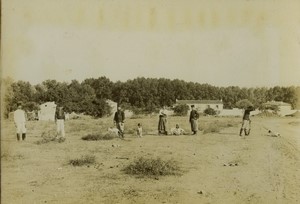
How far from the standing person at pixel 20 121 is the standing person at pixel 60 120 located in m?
0.18

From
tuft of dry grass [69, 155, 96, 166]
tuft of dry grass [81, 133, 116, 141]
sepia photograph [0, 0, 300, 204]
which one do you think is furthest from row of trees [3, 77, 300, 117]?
tuft of dry grass [69, 155, 96, 166]

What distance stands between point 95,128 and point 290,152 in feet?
3.75

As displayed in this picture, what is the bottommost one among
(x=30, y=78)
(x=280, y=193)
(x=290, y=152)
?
(x=280, y=193)

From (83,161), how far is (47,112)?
344mm

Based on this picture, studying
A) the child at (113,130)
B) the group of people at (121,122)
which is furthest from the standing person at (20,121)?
the child at (113,130)

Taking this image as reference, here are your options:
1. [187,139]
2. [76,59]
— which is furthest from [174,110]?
[76,59]

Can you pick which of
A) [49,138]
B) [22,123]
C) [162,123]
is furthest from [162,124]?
[22,123]

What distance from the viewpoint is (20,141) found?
2678mm

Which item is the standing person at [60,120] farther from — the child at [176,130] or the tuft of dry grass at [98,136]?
the child at [176,130]

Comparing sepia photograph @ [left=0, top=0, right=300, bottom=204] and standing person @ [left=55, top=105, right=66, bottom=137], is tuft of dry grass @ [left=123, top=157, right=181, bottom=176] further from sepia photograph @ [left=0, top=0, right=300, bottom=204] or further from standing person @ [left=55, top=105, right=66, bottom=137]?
standing person @ [left=55, top=105, right=66, bottom=137]

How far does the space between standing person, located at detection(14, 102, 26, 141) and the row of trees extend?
3 centimetres

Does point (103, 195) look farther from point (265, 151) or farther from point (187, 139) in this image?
point (265, 151)

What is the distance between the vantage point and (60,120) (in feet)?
8.91

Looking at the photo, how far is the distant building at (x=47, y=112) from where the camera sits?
271 cm
